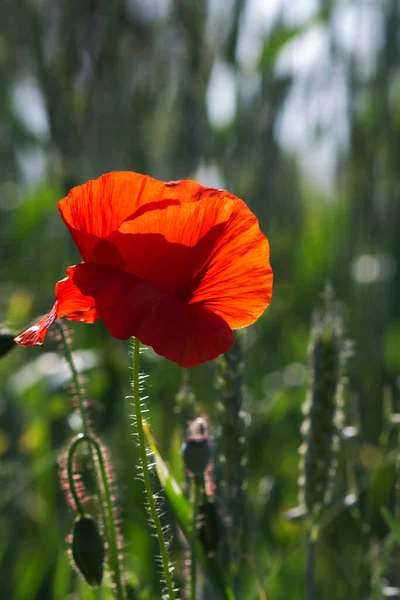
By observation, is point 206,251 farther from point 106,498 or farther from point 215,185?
point 215,185

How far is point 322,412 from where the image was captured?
768 millimetres

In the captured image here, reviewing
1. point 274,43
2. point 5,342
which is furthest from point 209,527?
point 274,43

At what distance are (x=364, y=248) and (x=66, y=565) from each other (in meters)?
1.27

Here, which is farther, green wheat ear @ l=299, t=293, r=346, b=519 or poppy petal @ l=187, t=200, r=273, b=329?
green wheat ear @ l=299, t=293, r=346, b=519

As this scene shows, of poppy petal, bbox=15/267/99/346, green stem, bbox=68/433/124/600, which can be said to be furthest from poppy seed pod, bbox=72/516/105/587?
poppy petal, bbox=15/267/99/346

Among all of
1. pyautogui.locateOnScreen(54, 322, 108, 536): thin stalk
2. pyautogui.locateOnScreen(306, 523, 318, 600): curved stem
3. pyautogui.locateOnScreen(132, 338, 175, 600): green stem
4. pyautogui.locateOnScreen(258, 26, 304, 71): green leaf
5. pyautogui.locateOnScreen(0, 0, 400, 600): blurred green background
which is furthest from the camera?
pyautogui.locateOnScreen(258, 26, 304, 71): green leaf

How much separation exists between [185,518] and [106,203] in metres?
0.29

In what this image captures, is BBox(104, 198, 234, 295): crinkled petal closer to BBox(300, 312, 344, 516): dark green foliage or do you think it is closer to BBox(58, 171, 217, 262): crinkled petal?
BBox(58, 171, 217, 262): crinkled petal

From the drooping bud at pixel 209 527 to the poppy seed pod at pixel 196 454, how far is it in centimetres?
6

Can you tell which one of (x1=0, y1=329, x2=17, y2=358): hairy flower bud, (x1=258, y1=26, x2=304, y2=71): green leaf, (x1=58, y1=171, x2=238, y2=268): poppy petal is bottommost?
(x1=0, y1=329, x2=17, y2=358): hairy flower bud

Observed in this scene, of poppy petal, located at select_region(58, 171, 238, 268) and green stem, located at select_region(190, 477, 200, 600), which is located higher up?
poppy petal, located at select_region(58, 171, 238, 268)

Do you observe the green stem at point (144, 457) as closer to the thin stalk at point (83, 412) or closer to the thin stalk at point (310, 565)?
the thin stalk at point (83, 412)

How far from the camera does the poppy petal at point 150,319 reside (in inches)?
22.0

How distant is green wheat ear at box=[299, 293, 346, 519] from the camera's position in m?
0.76
